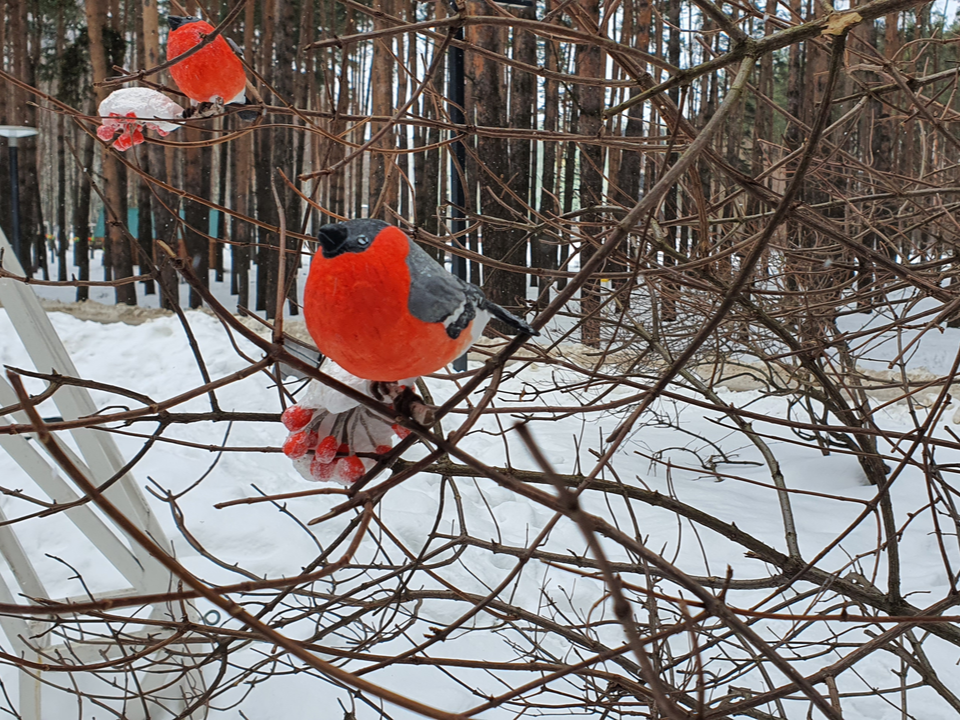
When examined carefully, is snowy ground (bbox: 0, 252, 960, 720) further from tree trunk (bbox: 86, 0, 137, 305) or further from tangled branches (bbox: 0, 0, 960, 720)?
tree trunk (bbox: 86, 0, 137, 305)

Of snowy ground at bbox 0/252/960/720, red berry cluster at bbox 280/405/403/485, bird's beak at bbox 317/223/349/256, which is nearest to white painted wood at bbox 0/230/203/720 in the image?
snowy ground at bbox 0/252/960/720

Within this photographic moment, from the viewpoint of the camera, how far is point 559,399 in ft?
14.0

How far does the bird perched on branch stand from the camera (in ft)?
2.45

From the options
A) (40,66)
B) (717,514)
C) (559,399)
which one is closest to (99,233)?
(40,66)

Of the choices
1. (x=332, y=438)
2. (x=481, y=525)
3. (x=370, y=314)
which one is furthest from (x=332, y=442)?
(x=481, y=525)

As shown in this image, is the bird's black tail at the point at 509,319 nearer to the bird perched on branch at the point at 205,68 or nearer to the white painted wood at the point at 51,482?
the bird perched on branch at the point at 205,68

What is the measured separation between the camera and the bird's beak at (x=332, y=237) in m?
0.40

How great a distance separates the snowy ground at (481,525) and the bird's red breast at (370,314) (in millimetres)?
1356

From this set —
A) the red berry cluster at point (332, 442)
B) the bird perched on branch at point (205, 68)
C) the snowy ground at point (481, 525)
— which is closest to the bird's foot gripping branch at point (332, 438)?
the red berry cluster at point (332, 442)

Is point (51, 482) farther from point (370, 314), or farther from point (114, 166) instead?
point (114, 166)

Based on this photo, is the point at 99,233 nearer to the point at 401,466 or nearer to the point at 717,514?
the point at 717,514

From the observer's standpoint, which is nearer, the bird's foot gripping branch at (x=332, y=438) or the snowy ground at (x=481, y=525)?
the bird's foot gripping branch at (x=332, y=438)

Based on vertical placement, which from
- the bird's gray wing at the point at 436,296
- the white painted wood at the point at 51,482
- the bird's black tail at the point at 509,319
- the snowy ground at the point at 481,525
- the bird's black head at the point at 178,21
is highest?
the bird's black head at the point at 178,21

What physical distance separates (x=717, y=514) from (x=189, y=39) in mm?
2894
